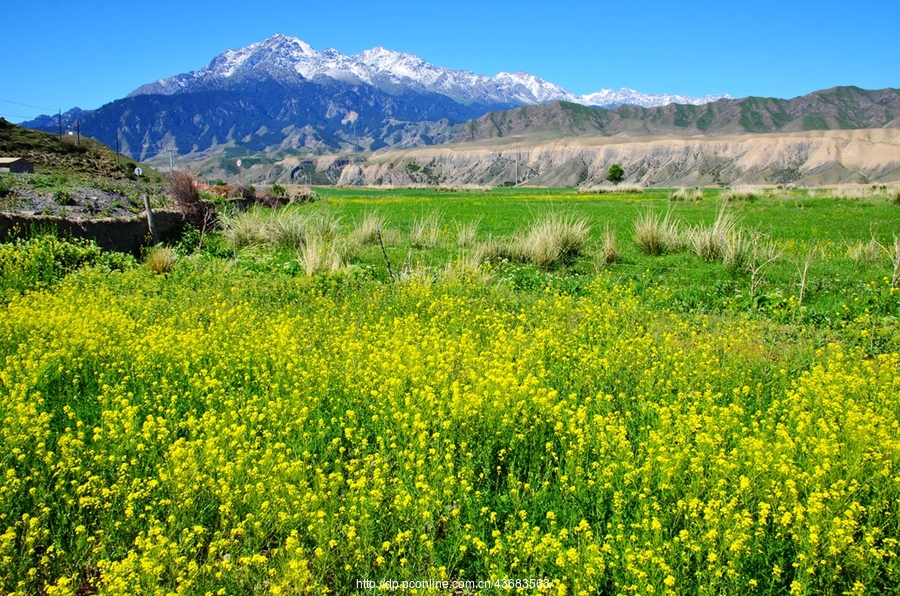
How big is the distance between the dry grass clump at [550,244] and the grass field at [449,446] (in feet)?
11.3

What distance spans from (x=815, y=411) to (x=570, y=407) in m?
2.06

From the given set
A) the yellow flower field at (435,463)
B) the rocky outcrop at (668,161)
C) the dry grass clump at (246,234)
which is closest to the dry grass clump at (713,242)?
the yellow flower field at (435,463)

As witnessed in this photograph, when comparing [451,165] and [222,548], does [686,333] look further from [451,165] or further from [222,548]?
[451,165]

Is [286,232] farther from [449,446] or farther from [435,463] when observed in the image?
[435,463]

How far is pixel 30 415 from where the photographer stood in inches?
188

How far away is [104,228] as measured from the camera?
12914 mm

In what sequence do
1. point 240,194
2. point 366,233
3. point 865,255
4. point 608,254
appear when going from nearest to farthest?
point 865,255, point 608,254, point 366,233, point 240,194

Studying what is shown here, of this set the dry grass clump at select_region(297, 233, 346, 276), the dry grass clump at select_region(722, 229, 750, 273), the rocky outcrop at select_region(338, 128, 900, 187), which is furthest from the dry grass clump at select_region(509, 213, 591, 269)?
the rocky outcrop at select_region(338, 128, 900, 187)

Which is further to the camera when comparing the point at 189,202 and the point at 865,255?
the point at 189,202

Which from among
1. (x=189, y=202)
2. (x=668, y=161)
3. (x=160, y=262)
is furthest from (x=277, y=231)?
(x=668, y=161)

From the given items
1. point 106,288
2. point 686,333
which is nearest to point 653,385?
point 686,333

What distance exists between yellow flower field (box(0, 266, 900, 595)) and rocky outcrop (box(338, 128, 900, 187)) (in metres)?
90.1

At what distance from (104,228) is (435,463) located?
11603mm

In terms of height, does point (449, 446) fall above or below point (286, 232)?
below
